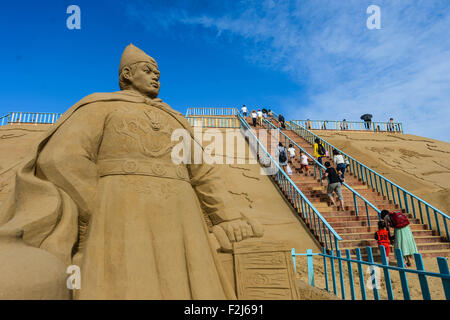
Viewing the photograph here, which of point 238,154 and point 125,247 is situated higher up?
point 238,154

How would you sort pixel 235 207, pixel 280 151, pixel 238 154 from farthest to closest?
pixel 238 154, pixel 280 151, pixel 235 207

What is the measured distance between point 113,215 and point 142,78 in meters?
1.35

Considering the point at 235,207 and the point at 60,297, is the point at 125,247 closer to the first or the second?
the point at 60,297

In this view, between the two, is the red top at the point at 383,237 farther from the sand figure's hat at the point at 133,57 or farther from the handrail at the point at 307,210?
the sand figure's hat at the point at 133,57

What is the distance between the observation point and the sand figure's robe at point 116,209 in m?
1.76

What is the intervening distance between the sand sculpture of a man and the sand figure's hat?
382mm

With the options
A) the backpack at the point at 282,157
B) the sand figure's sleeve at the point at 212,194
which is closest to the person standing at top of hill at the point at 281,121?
the backpack at the point at 282,157

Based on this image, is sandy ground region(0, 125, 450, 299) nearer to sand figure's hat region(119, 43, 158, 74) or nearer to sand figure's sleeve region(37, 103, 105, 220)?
sand figure's sleeve region(37, 103, 105, 220)

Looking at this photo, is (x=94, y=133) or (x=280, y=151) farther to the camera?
(x=280, y=151)

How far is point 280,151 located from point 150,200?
9.65 meters

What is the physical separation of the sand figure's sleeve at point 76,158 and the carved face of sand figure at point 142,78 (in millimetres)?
542
